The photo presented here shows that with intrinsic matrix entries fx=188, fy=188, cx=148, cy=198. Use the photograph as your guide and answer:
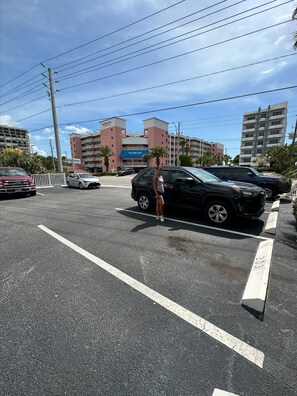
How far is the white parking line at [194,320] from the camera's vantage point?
175 cm

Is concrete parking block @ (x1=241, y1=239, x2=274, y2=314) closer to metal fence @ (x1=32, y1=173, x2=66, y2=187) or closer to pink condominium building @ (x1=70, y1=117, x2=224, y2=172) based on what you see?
metal fence @ (x1=32, y1=173, x2=66, y2=187)

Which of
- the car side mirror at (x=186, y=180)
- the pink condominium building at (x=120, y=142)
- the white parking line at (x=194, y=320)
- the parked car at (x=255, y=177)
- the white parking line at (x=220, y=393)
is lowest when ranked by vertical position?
the white parking line at (x=194, y=320)

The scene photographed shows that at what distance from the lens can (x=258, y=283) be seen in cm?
271

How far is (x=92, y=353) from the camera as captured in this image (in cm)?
175

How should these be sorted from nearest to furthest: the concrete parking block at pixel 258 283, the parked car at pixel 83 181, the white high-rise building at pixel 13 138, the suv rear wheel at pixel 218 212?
the concrete parking block at pixel 258 283
the suv rear wheel at pixel 218 212
the parked car at pixel 83 181
the white high-rise building at pixel 13 138

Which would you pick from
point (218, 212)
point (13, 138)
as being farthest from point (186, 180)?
point (13, 138)

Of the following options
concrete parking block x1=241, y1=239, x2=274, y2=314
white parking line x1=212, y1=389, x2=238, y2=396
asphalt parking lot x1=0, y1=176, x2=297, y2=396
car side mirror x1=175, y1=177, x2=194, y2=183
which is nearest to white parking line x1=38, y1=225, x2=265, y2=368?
asphalt parking lot x1=0, y1=176, x2=297, y2=396

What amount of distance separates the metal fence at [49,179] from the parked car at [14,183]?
233 inches

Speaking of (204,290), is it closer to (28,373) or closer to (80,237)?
(28,373)

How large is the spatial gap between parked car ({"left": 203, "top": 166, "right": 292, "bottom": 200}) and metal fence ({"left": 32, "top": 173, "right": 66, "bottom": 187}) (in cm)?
1481

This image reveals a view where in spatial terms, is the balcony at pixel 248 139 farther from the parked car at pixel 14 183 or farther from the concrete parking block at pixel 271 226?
the parked car at pixel 14 183

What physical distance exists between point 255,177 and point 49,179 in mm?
17171

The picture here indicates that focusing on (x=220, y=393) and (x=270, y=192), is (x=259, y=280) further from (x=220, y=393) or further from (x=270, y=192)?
(x=270, y=192)

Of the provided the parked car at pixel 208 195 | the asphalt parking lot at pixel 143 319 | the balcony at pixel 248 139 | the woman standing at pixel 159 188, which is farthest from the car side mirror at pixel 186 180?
the balcony at pixel 248 139
